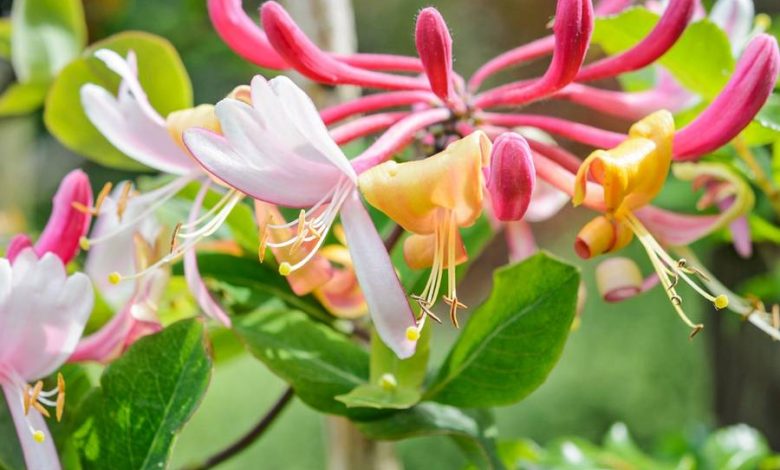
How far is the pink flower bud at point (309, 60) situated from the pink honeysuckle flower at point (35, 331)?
0.45 feet

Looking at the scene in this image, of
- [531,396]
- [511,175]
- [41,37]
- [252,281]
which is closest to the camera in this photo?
[511,175]

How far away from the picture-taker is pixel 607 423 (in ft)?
11.6

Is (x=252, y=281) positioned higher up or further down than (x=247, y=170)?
further down

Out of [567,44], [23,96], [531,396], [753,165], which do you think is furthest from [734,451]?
[531,396]

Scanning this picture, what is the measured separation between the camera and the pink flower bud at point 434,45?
1.38 ft

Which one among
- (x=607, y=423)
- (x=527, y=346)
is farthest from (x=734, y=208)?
(x=607, y=423)

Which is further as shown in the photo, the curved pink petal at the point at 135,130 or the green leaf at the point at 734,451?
the green leaf at the point at 734,451

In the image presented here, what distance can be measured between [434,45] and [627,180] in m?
0.10

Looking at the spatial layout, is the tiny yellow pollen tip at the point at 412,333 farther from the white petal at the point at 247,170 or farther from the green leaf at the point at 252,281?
the green leaf at the point at 252,281

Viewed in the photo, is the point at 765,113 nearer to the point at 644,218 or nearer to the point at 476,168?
the point at 644,218

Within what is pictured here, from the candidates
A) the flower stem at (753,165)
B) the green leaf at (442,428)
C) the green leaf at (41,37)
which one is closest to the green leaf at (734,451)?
the flower stem at (753,165)

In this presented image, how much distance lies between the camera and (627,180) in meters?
0.41

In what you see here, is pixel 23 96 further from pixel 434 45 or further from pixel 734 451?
pixel 734 451

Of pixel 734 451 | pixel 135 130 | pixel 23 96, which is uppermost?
pixel 135 130
